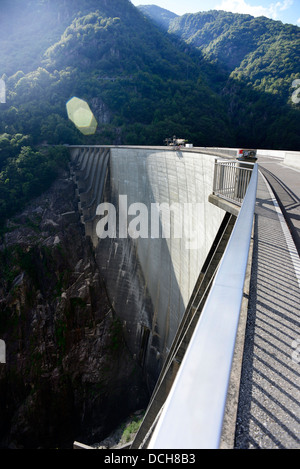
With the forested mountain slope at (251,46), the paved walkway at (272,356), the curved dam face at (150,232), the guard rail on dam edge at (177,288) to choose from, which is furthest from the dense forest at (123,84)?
the paved walkway at (272,356)

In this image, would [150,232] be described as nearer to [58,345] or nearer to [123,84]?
[58,345]

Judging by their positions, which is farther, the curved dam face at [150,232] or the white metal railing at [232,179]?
the curved dam face at [150,232]

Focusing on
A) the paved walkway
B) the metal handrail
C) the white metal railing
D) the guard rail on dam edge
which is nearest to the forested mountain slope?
the guard rail on dam edge

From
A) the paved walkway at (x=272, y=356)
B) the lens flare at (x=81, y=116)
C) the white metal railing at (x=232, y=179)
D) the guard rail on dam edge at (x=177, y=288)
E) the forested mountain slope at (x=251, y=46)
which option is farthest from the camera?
the forested mountain slope at (x=251, y=46)

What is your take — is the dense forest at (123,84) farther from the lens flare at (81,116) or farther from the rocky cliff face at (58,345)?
the rocky cliff face at (58,345)

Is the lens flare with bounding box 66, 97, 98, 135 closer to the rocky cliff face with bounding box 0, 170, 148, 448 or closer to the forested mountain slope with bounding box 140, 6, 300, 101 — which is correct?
the rocky cliff face with bounding box 0, 170, 148, 448

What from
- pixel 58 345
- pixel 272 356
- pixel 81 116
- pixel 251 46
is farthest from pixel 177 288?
pixel 251 46
